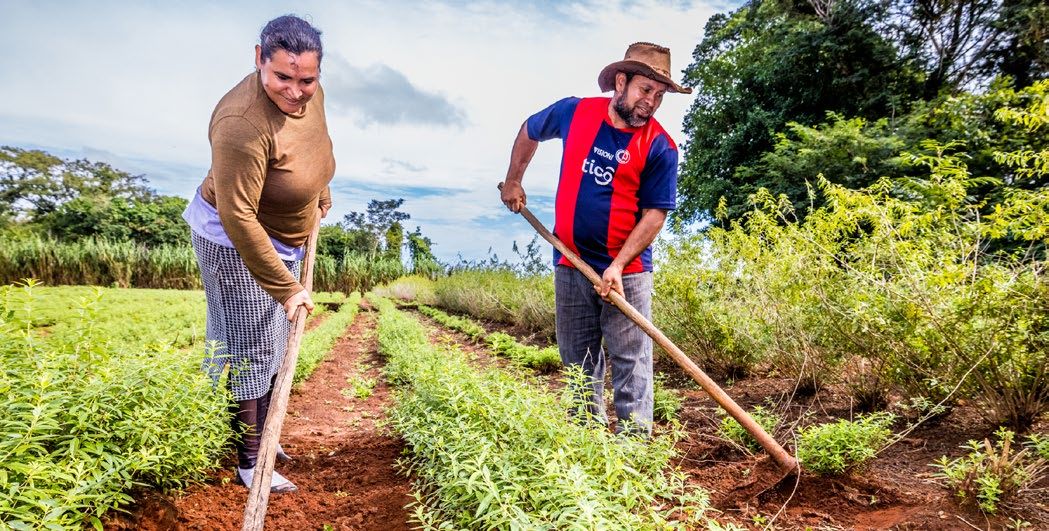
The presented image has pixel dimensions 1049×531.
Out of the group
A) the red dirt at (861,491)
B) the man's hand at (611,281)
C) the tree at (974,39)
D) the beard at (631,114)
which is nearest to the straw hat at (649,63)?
the beard at (631,114)

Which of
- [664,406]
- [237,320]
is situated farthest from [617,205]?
[237,320]

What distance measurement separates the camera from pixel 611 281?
3.06m

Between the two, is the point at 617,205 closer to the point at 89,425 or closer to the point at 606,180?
the point at 606,180

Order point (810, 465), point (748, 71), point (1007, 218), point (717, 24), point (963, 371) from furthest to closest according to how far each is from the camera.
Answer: point (717, 24) → point (748, 71) → point (1007, 218) → point (963, 371) → point (810, 465)

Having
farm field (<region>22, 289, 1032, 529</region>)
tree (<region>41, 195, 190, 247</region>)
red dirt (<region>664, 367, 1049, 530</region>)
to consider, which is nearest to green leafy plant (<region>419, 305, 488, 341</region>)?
farm field (<region>22, 289, 1032, 529</region>)

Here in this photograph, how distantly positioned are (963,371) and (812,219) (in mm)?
1564

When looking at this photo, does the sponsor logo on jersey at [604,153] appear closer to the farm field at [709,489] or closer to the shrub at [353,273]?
the farm field at [709,489]

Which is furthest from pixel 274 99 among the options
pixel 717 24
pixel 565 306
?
pixel 717 24

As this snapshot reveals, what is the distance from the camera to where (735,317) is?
5.09 metres

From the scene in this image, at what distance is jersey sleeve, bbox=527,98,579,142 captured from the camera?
11.2 feet

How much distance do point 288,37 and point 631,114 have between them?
1813 mm

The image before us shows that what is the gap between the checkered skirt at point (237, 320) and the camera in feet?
8.89

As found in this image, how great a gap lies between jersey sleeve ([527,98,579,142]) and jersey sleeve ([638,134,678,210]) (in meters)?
0.57

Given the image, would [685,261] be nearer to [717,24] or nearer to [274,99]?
[274,99]
